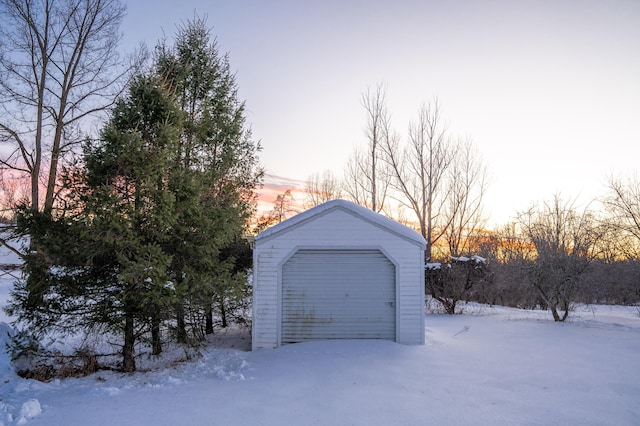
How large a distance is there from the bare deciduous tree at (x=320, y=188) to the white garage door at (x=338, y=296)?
16.4 metres

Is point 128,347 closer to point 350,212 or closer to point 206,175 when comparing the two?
point 206,175

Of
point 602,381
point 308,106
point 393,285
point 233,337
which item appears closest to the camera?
point 602,381

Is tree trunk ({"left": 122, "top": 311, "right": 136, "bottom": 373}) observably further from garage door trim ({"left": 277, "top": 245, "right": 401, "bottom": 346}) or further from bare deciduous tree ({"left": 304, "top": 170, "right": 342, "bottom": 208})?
bare deciduous tree ({"left": 304, "top": 170, "right": 342, "bottom": 208})

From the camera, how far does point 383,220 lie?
9258 mm

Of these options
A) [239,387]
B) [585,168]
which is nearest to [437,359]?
[239,387]

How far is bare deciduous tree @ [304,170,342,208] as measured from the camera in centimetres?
2583

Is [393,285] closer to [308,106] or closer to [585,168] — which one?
[308,106]

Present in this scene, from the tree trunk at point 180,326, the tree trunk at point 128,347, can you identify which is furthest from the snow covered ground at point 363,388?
the tree trunk at point 180,326

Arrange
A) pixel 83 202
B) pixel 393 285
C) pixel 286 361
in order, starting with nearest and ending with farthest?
pixel 83 202, pixel 286 361, pixel 393 285

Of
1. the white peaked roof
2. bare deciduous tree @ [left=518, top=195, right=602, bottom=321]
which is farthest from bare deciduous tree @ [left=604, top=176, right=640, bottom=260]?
the white peaked roof

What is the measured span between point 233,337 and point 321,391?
572 centimetres

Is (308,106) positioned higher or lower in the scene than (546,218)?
higher

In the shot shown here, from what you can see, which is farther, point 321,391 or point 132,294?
point 132,294

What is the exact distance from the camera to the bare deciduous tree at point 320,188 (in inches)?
1017
